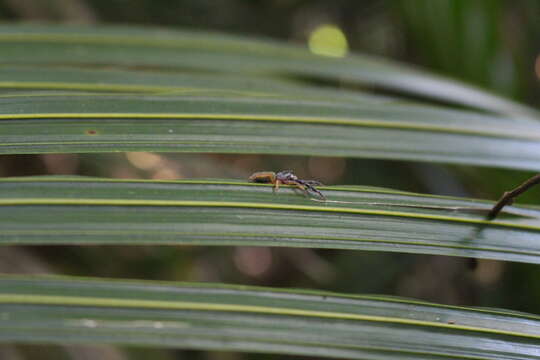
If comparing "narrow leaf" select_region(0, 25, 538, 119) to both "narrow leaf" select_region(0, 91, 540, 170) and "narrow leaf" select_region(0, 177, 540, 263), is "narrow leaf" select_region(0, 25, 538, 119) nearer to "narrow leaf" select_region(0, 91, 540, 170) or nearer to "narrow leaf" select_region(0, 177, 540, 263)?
"narrow leaf" select_region(0, 91, 540, 170)

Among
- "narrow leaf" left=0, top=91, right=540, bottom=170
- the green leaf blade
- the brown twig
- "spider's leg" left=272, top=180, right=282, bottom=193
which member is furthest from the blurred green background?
"spider's leg" left=272, top=180, right=282, bottom=193

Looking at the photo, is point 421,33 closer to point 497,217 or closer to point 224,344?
point 497,217

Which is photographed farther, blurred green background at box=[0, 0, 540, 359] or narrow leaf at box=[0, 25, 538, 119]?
blurred green background at box=[0, 0, 540, 359]

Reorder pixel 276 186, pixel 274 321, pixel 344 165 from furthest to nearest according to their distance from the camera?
1. pixel 344 165
2. pixel 276 186
3. pixel 274 321

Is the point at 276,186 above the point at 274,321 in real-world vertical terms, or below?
above

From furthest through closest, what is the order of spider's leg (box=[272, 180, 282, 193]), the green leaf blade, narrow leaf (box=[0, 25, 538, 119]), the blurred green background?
the blurred green background → narrow leaf (box=[0, 25, 538, 119]) → spider's leg (box=[272, 180, 282, 193]) → the green leaf blade

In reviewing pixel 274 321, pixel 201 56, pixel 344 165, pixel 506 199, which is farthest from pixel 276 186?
pixel 344 165

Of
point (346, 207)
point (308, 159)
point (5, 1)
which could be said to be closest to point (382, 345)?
point (346, 207)

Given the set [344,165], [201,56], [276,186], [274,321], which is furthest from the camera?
[344,165]

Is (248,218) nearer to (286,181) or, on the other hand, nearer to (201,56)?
(286,181)
